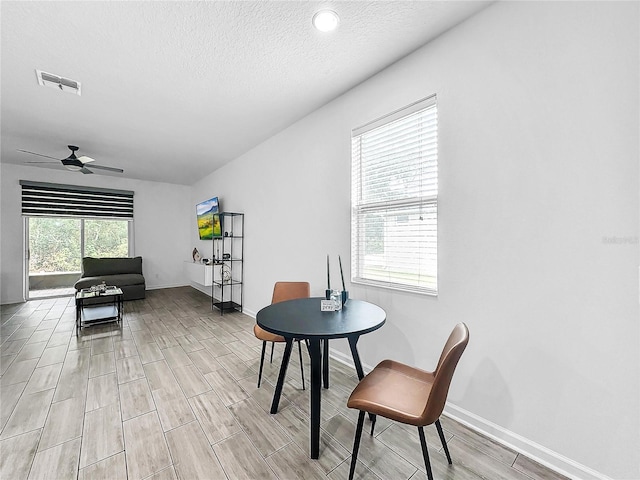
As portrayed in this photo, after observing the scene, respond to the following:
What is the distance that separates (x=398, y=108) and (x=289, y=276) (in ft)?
7.44

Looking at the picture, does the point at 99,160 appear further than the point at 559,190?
Yes

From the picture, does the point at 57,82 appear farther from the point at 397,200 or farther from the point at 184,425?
the point at 397,200

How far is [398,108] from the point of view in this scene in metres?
2.20

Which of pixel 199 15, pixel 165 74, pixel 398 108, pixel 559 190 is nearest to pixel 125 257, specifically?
pixel 165 74

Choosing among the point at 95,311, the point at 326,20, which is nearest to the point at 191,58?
the point at 326,20

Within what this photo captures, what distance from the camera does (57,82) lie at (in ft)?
8.00

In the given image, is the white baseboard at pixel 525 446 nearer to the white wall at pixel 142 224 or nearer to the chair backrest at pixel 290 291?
the chair backrest at pixel 290 291

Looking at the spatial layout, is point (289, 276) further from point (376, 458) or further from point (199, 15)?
point (199, 15)

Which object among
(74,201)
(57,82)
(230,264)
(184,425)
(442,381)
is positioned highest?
(57,82)

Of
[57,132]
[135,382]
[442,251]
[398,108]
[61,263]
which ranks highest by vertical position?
[57,132]

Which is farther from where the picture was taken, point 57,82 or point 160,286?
point 160,286

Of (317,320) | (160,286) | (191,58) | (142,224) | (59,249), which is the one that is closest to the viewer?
(317,320)

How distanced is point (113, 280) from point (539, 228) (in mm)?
6691

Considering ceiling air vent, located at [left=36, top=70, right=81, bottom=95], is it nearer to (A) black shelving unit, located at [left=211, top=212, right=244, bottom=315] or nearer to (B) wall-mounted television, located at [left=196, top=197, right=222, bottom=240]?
(A) black shelving unit, located at [left=211, top=212, right=244, bottom=315]
